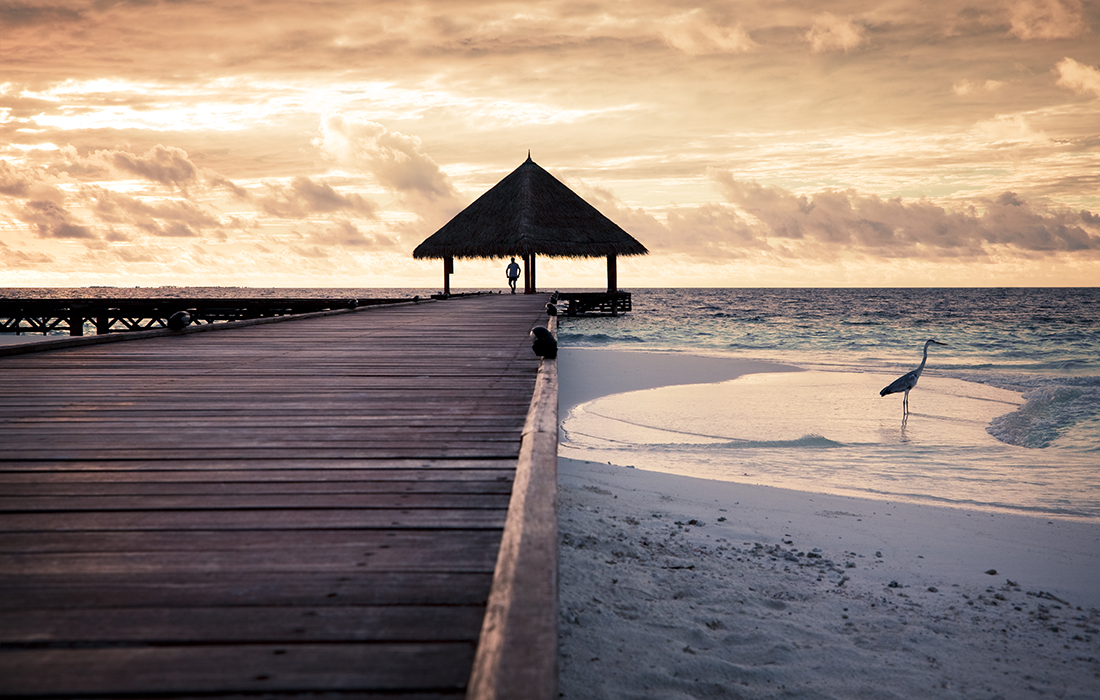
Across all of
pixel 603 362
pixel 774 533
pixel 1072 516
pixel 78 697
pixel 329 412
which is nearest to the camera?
pixel 78 697

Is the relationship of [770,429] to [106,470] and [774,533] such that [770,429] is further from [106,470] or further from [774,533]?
[106,470]

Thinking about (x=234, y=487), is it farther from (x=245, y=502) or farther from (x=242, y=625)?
(x=242, y=625)

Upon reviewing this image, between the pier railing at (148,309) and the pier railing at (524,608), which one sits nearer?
the pier railing at (524,608)

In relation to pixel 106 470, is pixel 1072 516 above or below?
below

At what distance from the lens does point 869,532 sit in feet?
15.8

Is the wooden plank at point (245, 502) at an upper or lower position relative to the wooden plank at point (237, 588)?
upper

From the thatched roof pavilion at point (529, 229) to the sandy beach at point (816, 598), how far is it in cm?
1900

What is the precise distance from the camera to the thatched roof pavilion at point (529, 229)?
24000 millimetres

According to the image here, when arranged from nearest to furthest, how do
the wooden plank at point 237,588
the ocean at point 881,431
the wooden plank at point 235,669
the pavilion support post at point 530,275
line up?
the wooden plank at point 235,669
the wooden plank at point 237,588
the ocean at point 881,431
the pavilion support post at point 530,275

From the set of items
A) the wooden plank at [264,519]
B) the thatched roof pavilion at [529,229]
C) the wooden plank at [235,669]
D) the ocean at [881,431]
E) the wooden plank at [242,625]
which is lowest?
the ocean at [881,431]

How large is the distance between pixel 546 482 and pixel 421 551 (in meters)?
0.46

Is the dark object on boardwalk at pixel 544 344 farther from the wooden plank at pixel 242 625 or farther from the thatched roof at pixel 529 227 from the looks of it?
the thatched roof at pixel 529 227

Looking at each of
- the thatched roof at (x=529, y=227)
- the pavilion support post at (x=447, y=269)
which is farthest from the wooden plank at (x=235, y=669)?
the pavilion support post at (x=447, y=269)

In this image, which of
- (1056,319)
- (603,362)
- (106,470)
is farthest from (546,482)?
(1056,319)
